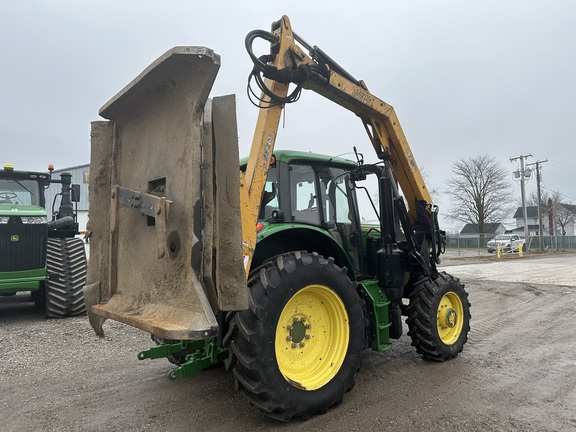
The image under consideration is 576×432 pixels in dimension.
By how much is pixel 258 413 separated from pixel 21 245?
5823 mm

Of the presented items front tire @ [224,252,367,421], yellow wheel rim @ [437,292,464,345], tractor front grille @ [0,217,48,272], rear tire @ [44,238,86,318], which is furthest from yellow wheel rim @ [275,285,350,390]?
tractor front grille @ [0,217,48,272]

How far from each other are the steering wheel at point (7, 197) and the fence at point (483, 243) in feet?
83.7

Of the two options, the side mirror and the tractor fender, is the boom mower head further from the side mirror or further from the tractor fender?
the side mirror

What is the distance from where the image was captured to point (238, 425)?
3.12m

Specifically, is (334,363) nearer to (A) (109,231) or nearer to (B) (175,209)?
(B) (175,209)

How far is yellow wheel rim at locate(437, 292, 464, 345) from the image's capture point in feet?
15.8

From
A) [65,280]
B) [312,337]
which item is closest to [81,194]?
[65,280]

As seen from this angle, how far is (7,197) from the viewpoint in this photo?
7.89 metres

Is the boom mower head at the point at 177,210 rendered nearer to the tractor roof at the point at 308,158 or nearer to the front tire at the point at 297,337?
the front tire at the point at 297,337

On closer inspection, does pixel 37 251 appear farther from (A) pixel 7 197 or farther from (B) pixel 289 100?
(B) pixel 289 100

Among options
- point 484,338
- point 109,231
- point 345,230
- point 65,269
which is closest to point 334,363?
point 345,230

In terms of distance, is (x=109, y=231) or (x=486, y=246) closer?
(x=109, y=231)

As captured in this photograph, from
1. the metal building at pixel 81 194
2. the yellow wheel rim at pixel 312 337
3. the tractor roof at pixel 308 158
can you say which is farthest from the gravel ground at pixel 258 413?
the metal building at pixel 81 194

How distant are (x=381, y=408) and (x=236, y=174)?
7.60 ft
